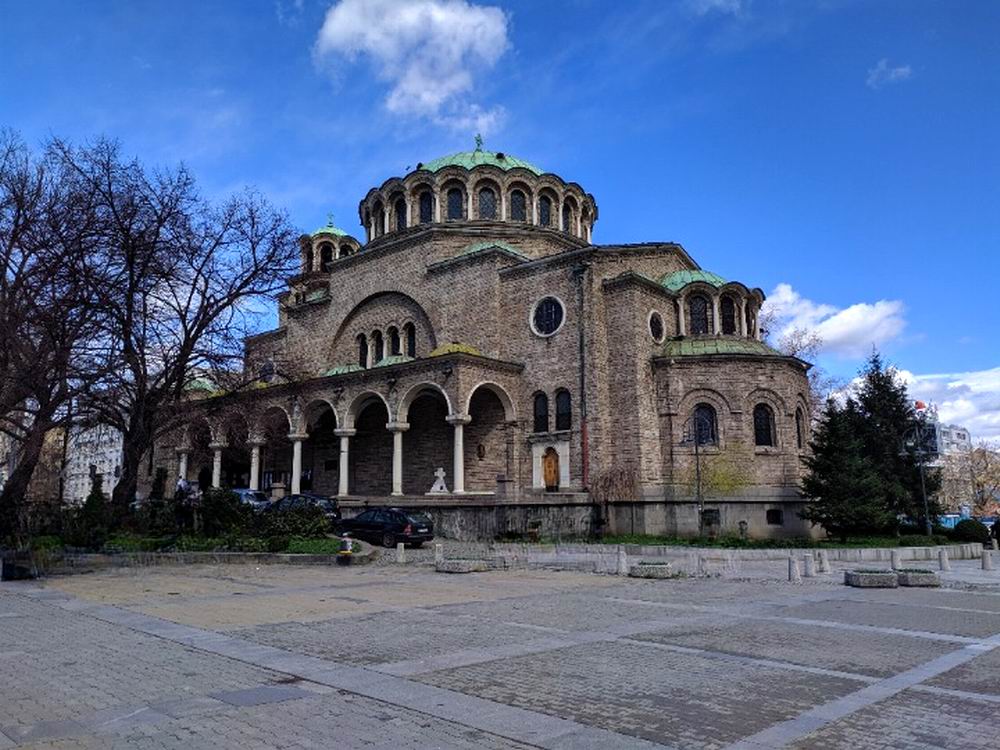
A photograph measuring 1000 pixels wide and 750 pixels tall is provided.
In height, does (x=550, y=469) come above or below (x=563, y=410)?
below

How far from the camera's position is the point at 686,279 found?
3466 cm

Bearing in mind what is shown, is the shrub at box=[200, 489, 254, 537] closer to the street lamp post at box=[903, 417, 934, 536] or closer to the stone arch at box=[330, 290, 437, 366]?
the stone arch at box=[330, 290, 437, 366]

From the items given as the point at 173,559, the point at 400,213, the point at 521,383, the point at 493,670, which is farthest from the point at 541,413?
the point at 493,670

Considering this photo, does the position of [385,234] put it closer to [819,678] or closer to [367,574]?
[367,574]

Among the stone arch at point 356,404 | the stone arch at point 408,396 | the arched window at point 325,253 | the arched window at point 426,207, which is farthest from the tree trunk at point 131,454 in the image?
the arched window at point 325,253

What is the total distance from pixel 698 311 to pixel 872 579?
2003cm

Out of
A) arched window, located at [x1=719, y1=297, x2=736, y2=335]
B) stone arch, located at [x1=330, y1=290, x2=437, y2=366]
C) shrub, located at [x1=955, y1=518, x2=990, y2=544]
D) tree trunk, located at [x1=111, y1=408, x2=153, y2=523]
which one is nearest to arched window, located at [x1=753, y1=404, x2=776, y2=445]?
arched window, located at [x1=719, y1=297, x2=736, y2=335]

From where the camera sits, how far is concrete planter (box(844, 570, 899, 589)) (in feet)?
51.4

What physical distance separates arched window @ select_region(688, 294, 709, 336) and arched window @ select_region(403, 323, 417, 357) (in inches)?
522

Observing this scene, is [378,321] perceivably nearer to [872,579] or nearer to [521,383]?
[521,383]

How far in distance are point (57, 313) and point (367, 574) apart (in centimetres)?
977

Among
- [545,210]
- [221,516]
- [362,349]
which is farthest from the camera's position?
[362,349]

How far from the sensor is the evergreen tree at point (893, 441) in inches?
1249

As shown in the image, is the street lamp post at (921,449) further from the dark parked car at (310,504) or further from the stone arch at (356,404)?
the stone arch at (356,404)
